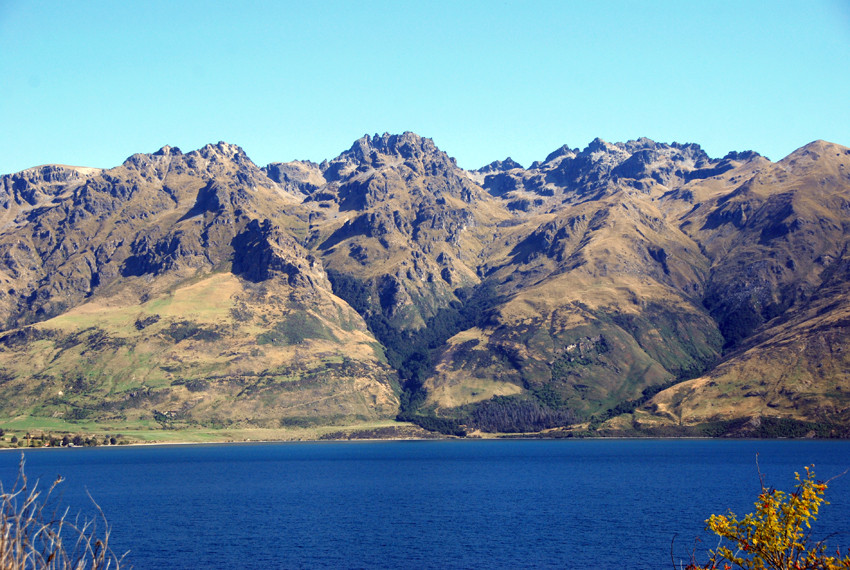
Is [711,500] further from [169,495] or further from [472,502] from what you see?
[169,495]

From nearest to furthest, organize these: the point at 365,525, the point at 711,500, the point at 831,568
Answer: the point at 831,568 → the point at 365,525 → the point at 711,500

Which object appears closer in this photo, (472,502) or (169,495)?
(472,502)

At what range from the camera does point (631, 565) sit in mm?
106000

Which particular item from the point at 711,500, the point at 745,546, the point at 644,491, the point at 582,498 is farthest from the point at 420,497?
the point at 745,546

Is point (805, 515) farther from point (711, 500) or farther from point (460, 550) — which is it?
point (711, 500)

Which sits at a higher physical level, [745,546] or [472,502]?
[745,546]

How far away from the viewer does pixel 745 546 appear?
31703 mm

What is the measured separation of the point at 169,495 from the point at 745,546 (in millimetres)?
185032

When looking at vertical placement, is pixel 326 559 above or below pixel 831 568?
below

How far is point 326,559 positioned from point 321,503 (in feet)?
216

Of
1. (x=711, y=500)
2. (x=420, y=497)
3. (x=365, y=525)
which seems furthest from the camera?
(x=420, y=497)

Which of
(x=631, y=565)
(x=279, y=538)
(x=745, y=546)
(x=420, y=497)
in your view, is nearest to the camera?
(x=745, y=546)

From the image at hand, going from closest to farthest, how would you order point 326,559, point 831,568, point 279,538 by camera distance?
point 831,568
point 326,559
point 279,538

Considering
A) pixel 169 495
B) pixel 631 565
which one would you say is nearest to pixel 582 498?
pixel 631 565
